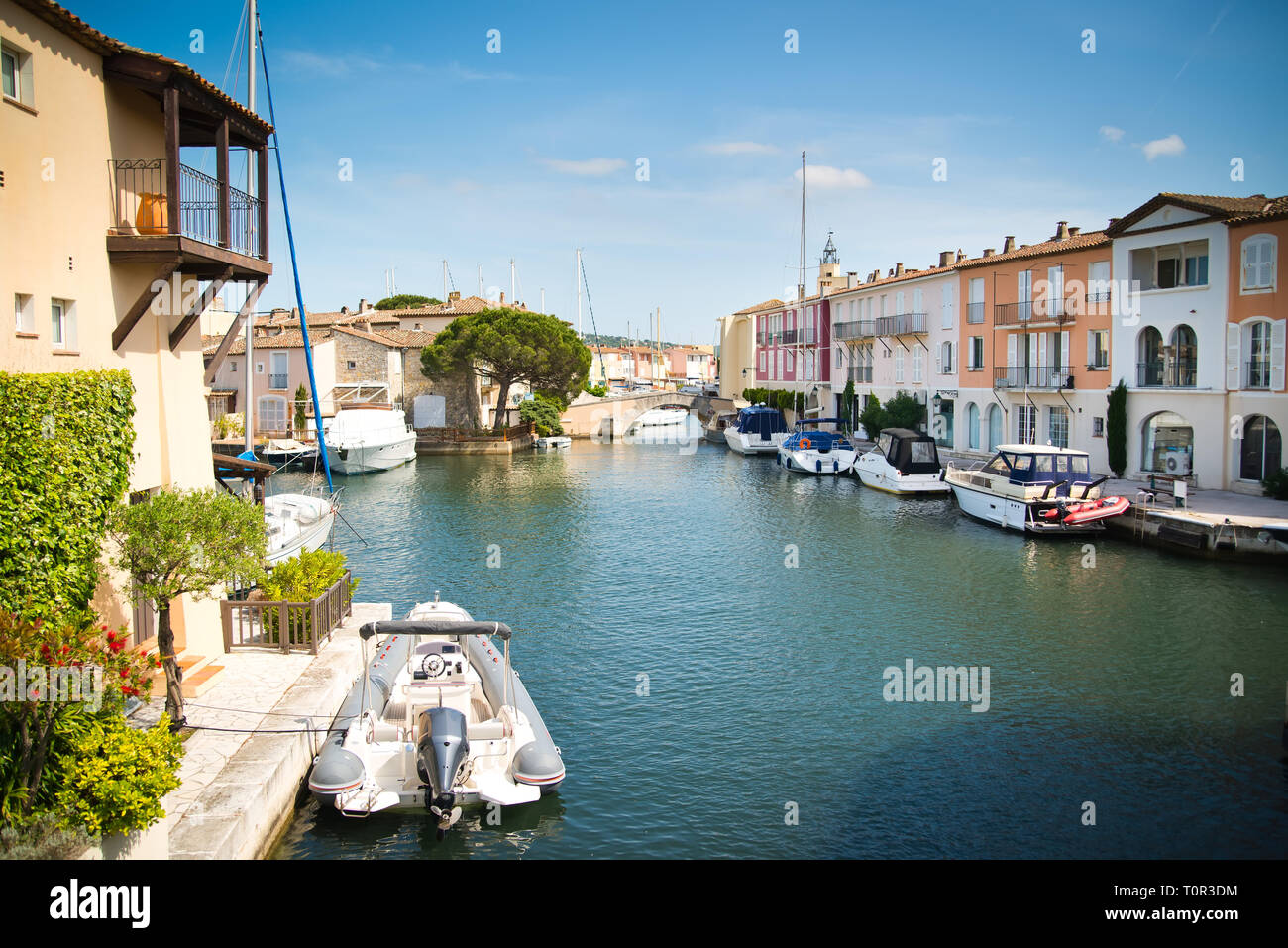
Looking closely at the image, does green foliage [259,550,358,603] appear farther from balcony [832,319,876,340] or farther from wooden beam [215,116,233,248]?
balcony [832,319,876,340]

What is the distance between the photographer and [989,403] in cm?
4456

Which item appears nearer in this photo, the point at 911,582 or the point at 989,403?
the point at 911,582

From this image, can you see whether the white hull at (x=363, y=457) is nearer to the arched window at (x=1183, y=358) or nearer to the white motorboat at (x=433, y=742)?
the white motorboat at (x=433, y=742)

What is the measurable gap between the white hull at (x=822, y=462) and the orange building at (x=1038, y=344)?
19.1 feet

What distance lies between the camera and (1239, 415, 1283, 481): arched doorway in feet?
97.4

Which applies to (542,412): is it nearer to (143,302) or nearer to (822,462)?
(822,462)

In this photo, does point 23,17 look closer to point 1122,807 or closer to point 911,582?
point 1122,807

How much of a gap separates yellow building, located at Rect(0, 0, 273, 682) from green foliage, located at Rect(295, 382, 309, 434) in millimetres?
41413

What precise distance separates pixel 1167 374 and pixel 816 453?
1771 centimetres

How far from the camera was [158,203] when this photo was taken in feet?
45.9

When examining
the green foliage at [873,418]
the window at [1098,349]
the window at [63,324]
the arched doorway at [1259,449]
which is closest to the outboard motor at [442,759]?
the window at [63,324]

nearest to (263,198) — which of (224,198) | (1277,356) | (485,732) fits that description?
(224,198)

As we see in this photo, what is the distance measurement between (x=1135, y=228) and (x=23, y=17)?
34.5 m
